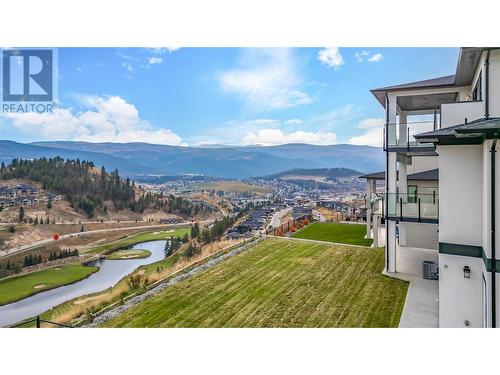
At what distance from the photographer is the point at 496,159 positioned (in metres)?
3.20

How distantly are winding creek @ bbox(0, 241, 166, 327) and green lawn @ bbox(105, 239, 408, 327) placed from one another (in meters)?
3.52

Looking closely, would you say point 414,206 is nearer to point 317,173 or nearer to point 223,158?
point 317,173

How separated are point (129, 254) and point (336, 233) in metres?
7.63

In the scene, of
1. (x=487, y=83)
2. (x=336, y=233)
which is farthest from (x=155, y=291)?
(x=336, y=233)

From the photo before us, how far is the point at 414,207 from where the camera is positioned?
215 inches

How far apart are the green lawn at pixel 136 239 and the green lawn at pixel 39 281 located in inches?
45.1

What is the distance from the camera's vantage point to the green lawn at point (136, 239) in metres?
11.1

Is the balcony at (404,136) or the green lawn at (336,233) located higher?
the balcony at (404,136)

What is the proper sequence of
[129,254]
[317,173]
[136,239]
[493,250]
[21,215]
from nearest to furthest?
[493,250]
[21,215]
[129,254]
[136,239]
[317,173]

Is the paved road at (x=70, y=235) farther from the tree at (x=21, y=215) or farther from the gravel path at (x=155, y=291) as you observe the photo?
the gravel path at (x=155, y=291)

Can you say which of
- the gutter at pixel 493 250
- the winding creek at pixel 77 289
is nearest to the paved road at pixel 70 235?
the winding creek at pixel 77 289

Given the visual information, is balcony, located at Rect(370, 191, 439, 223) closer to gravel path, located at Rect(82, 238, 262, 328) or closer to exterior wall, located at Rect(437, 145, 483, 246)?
exterior wall, located at Rect(437, 145, 483, 246)
